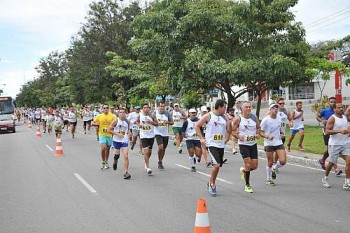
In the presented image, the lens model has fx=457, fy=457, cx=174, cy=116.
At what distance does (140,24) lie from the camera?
2272cm

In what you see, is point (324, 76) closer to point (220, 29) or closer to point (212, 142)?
point (220, 29)

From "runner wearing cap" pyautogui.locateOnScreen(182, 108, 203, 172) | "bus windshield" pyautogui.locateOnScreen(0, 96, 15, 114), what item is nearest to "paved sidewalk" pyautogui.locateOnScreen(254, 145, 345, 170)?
"runner wearing cap" pyautogui.locateOnScreen(182, 108, 203, 172)

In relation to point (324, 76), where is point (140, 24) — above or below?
above

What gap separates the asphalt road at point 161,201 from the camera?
6.82 m

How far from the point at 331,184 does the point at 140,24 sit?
1500cm

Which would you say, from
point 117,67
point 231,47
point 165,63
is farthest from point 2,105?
point 231,47

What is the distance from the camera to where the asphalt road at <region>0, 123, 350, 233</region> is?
682cm

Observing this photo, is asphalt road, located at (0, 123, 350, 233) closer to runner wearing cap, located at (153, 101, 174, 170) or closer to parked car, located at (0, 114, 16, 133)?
runner wearing cap, located at (153, 101, 174, 170)

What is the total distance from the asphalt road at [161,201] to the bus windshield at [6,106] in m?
27.0

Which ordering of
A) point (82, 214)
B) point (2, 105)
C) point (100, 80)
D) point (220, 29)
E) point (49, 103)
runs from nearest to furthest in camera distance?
1. point (82, 214)
2. point (220, 29)
3. point (2, 105)
4. point (100, 80)
5. point (49, 103)

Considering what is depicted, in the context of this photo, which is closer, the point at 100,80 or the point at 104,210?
the point at 104,210

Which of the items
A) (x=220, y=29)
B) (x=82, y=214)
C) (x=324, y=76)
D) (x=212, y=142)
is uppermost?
(x=220, y=29)

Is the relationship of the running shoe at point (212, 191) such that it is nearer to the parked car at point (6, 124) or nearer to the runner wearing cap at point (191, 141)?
the runner wearing cap at point (191, 141)

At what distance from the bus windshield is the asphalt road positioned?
2702cm
